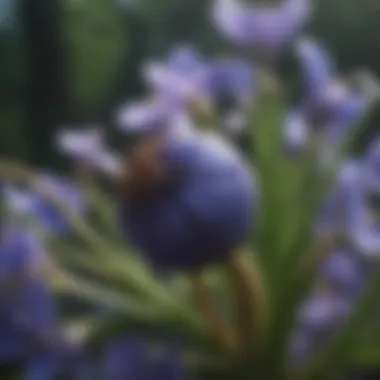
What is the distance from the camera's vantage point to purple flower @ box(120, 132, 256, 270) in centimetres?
54

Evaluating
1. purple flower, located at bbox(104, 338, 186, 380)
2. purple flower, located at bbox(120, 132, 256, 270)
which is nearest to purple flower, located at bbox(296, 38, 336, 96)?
purple flower, located at bbox(120, 132, 256, 270)

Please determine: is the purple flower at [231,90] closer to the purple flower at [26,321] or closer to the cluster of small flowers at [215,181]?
the cluster of small flowers at [215,181]

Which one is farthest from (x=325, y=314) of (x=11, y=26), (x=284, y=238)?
(x=11, y=26)

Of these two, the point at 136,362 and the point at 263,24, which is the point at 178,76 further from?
the point at 136,362

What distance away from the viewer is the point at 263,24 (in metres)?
0.62

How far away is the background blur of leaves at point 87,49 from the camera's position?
0.68 m

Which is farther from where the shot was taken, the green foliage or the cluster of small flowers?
the green foliage

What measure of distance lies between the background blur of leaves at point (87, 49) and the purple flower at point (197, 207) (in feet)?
0.45

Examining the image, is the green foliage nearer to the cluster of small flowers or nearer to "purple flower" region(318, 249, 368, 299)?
the cluster of small flowers

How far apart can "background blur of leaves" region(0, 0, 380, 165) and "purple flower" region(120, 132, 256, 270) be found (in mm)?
138

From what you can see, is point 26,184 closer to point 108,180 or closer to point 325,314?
point 108,180

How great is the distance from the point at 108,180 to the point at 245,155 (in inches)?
3.9

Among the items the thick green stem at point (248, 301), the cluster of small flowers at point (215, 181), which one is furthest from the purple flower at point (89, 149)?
the thick green stem at point (248, 301)

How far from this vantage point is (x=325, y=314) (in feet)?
1.98
